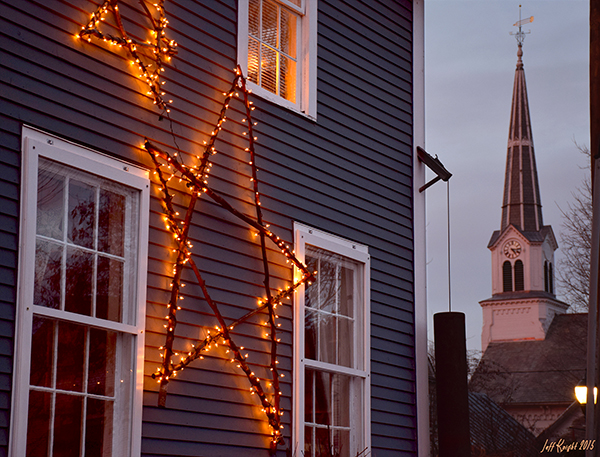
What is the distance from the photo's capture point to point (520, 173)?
2516 inches

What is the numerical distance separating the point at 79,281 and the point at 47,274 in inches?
8.8

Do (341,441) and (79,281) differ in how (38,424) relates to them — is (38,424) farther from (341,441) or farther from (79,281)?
(341,441)

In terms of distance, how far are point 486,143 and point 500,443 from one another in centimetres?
5559

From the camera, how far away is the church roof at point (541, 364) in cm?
5291

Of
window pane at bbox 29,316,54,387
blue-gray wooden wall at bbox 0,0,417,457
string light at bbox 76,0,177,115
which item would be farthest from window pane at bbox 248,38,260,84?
window pane at bbox 29,316,54,387

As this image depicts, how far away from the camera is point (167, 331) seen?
526 cm

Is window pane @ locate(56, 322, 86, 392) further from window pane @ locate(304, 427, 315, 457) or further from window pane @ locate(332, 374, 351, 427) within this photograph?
window pane @ locate(332, 374, 351, 427)

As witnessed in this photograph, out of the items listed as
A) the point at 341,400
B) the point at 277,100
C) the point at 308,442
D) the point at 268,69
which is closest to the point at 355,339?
the point at 341,400

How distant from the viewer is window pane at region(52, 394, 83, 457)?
4.55 m

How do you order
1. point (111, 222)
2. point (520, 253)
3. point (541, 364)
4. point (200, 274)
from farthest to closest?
point (520, 253)
point (541, 364)
point (200, 274)
point (111, 222)

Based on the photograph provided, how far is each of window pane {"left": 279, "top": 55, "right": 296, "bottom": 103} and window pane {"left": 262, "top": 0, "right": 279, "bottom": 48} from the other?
15cm

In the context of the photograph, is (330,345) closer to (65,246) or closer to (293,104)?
(293,104)

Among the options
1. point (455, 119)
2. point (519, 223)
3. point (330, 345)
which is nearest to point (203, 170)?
point (330, 345)

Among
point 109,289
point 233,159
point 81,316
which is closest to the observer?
point 81,316
